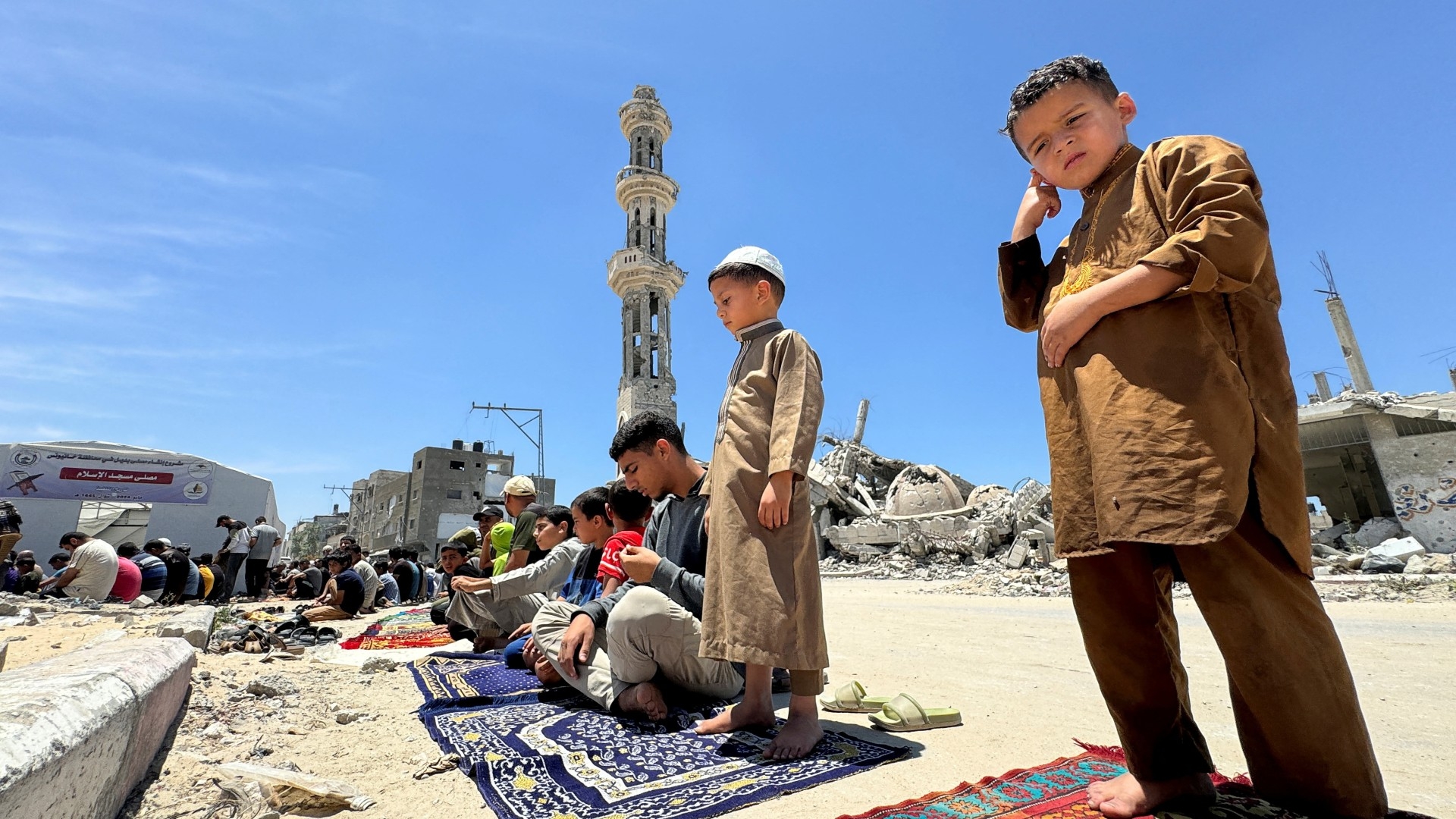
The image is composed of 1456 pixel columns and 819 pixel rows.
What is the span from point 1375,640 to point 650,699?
18.5 ft

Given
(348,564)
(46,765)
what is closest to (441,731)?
(46,765)

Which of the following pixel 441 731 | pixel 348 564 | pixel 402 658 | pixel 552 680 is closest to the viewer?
pixel 441 731

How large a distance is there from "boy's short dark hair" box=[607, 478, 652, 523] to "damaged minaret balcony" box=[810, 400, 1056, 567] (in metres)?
12.0

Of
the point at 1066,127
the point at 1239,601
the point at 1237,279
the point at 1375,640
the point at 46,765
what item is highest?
A: the point at 1066,127

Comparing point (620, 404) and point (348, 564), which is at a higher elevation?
point (620, 404)

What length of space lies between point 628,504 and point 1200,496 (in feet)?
8.78

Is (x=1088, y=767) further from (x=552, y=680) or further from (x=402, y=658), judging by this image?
(x=402, y=658)

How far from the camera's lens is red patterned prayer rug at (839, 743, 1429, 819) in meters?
1.39

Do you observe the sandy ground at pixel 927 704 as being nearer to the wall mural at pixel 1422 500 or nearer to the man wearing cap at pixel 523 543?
the man wearing cap at pixel 523 543

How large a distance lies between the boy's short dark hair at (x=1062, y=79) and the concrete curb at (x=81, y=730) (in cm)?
249

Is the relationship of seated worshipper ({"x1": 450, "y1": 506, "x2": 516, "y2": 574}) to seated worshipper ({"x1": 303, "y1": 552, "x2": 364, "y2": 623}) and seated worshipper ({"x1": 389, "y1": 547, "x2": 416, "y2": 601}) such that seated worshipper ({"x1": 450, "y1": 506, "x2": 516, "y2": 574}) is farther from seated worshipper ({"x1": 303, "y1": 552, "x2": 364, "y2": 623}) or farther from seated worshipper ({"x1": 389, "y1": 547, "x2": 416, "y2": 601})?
seated worshipper ({"x1": 389, "y1": 547, "x2": 416, "y2": 601})

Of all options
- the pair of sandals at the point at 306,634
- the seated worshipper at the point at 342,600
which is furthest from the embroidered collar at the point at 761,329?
the seated worshipper at the point at 342,600

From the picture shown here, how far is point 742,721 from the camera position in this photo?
2.41 m

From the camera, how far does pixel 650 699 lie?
2609 mm
